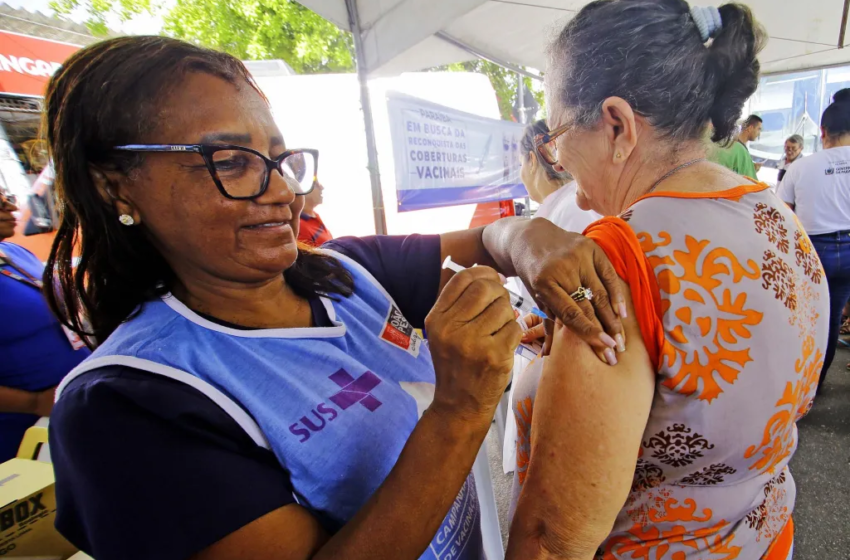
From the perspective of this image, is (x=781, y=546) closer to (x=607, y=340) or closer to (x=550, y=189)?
(x=607, y=340)

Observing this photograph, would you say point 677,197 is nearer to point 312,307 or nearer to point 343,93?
point 312,307

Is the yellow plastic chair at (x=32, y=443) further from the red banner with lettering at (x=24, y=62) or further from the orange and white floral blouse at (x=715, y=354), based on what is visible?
the red banner with lettering at (x=24, y=62)

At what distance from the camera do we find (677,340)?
0.79m

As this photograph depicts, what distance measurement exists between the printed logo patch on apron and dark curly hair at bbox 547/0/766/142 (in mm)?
672

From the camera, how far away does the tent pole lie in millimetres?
2803

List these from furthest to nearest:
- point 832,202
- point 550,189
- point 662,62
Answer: point 832,202 → point 550,189 → point 662,62

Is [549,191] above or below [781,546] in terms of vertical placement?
above

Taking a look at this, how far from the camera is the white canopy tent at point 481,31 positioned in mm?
2662

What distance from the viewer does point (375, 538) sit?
668 mm

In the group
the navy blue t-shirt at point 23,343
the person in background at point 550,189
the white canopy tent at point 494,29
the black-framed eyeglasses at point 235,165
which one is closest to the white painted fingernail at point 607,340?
the black-framed eyeglasses at point 235,165

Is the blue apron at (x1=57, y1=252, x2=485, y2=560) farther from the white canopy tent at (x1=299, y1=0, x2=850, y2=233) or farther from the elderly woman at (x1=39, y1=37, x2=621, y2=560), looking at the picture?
the white canopy tent at (x1=299, y1=0, x2=850, y2=233)

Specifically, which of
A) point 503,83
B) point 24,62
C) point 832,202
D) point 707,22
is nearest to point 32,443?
point 707,22

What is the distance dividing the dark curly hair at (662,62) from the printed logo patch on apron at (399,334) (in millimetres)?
672

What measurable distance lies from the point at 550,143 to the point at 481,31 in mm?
3131
